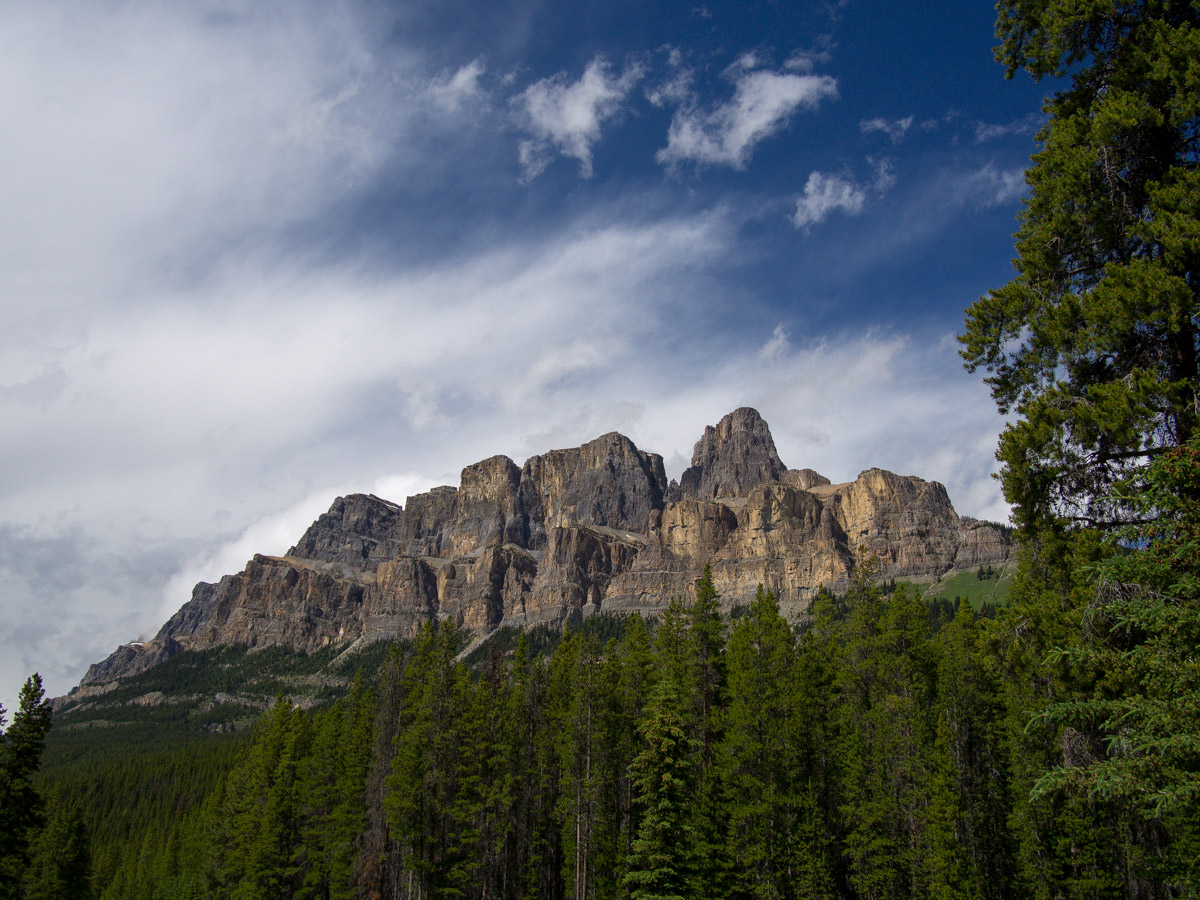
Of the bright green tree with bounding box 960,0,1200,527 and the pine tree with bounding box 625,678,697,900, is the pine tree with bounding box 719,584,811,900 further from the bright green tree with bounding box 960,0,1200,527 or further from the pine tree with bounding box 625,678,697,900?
the bright green tree with bounding box 960,0,1200,527

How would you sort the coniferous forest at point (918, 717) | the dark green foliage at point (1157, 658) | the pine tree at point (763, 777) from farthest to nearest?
the pine tree at point (763, 777) < the coniferous forest at point (918, 717) < the dark green foliage at point (1157, 658)

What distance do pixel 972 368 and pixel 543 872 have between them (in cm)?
4281

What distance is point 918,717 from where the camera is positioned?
31.4m

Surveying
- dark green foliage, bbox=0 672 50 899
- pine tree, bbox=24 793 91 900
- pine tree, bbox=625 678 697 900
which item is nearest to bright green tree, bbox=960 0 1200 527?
pine tree, bbox=625 678 697 900

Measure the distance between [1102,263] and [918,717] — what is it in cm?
2456

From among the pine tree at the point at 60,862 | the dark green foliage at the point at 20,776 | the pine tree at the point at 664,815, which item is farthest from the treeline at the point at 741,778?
the pine tree at the point at 60,862

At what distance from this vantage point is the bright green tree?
35.3ft

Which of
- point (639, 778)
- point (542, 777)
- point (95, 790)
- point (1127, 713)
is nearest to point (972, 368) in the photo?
point (1127, 713)

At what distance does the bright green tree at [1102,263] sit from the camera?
10.8 meters

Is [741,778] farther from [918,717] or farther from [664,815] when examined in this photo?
[918,717]

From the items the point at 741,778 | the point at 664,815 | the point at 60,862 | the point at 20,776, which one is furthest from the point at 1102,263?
the point at 60,862

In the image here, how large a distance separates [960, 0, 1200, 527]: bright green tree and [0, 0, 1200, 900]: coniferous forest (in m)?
0.04

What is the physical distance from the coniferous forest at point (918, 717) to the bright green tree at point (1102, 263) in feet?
0.14

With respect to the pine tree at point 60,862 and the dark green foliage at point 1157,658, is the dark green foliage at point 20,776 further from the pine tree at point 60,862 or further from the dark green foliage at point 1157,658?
the dark green foliage at point 1157,658
